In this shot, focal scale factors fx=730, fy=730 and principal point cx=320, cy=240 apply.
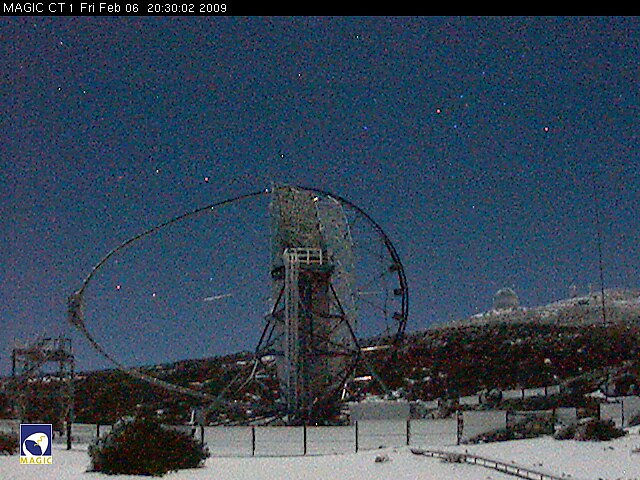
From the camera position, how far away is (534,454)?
1599 centimetres

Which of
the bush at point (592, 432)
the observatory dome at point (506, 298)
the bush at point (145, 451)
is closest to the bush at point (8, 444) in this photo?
the bush at point (145, 451)

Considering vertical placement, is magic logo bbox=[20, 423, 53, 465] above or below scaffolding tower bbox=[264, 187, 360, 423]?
below

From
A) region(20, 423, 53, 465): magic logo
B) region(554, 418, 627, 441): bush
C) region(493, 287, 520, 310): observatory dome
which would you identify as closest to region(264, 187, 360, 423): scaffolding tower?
region(554, 418, 627, 441): bush

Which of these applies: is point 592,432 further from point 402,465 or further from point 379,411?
point 379,411

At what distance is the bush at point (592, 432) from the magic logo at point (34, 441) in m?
11.7

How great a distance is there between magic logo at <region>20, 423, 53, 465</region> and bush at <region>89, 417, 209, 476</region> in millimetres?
1355

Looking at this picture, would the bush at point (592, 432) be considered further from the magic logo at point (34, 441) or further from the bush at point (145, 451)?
the magic logo at point (34, 441)

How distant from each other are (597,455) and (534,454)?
51.0 inches

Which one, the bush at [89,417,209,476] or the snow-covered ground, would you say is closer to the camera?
the snow-covered ground

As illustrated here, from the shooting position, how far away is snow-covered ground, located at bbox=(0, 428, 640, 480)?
13773 millimetres

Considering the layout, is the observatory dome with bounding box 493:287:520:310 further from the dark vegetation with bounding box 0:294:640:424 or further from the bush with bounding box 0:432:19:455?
the bush with bounding box 0:432:19:455

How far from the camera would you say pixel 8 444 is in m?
17.1

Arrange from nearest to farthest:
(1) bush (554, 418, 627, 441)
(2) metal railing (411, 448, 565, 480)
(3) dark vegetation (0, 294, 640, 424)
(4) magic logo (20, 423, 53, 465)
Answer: (4) magic logo (20, 423, 53, 465), (2) metal railing (411, 448, 565, 480), (1) bush (554, 418, 627, 441), (3) dark vegetation (0, 294, 640, 424)
